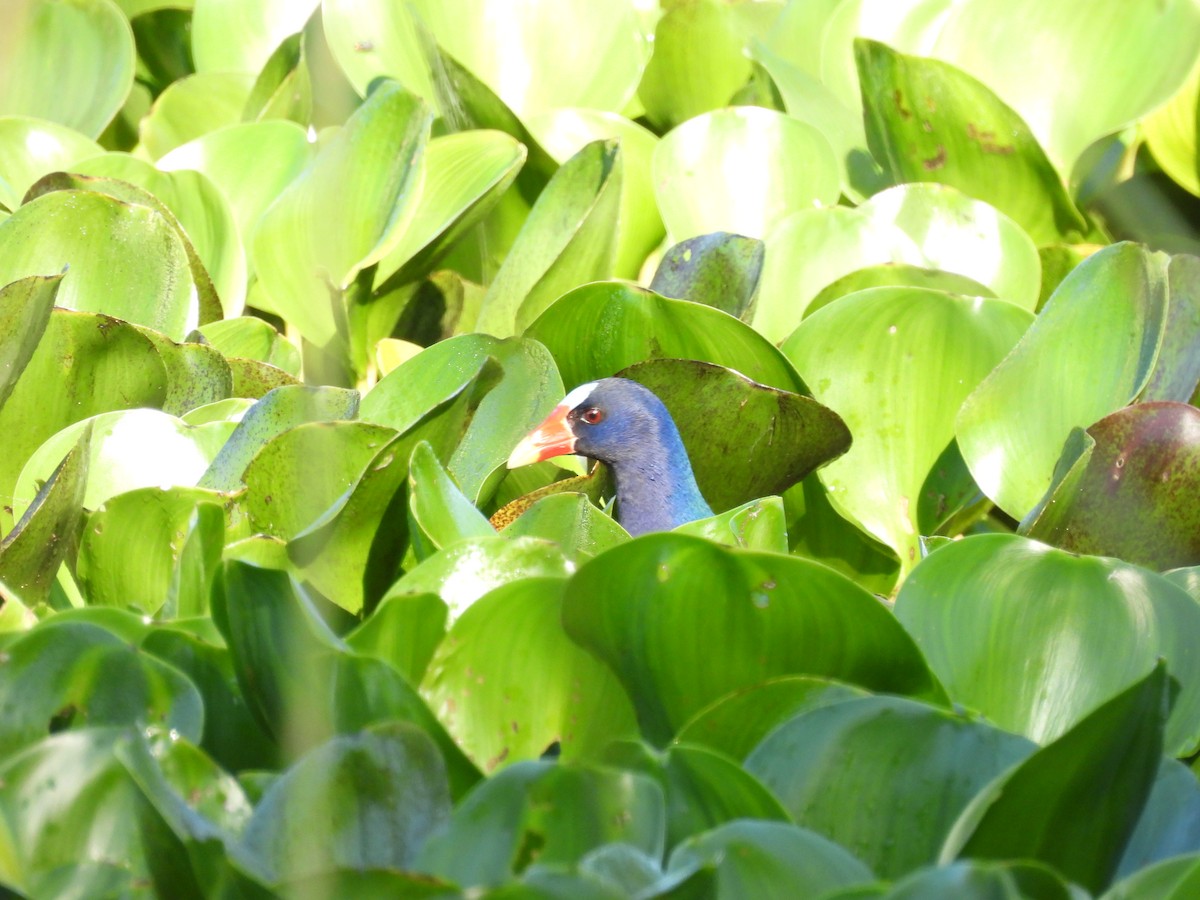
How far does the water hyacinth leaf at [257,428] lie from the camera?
58.4 inches

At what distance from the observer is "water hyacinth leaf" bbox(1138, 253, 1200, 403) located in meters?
1.86

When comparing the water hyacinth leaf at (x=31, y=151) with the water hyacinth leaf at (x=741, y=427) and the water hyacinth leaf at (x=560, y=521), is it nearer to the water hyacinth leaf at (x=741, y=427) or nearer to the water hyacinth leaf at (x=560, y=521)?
the water hyacinth leaf at (x=741, y=427)

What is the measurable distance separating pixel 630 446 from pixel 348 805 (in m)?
1.26

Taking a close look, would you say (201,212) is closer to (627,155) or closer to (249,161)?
(249,161)

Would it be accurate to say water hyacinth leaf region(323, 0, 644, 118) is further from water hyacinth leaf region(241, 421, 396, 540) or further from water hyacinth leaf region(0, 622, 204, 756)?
water hyacinth leaf region(0, 622, 204, 756)

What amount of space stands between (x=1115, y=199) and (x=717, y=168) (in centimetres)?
73

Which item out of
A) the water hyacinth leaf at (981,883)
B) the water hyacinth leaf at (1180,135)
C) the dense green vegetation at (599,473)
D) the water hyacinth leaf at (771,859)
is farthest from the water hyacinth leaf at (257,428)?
the water hyacinth leaf at (1180,135)

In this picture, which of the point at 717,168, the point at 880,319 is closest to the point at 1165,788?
the point at 880,319

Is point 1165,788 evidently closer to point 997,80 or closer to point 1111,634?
point 1111,634

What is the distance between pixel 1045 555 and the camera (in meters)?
1.19

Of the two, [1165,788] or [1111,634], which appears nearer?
[1165,788]

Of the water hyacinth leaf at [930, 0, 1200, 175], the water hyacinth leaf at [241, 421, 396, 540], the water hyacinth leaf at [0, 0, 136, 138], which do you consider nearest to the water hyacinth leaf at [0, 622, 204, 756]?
the water hyacinth leaf at [241, 421, 396, 540]

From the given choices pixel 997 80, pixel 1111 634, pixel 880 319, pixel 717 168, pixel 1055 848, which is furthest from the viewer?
pixel 997 80

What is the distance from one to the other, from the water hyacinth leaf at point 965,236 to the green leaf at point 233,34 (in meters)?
1.24
